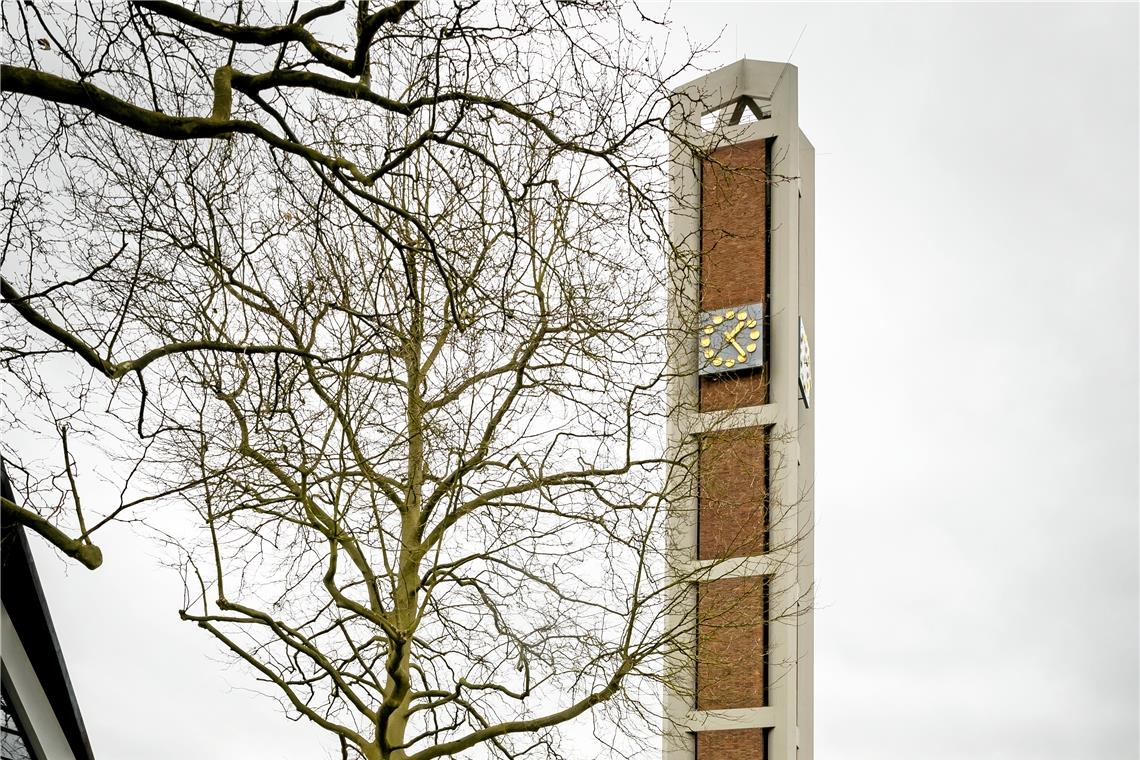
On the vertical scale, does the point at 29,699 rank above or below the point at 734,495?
below

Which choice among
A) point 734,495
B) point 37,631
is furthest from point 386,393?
point 734,495

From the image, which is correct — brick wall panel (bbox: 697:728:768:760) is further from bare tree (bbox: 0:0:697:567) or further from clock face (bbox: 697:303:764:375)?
bare tree (bbox: 0:0:697:567)

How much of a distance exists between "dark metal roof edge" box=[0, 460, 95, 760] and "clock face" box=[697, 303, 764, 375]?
20124mm

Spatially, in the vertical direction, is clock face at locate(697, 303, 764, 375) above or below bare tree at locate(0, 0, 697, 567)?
above

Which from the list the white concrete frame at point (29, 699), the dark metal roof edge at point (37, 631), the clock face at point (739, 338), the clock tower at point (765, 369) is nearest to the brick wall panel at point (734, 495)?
the clock tower at point (765, 369)

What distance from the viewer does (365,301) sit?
9.24 metres

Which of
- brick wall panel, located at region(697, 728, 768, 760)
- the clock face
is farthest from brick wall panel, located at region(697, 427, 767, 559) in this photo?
brick wall panel, located at region(697, 728, 768, 760)

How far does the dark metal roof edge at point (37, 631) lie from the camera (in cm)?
950

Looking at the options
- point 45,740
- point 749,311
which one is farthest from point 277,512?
→ point 749,311

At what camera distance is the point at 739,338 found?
3058 centimetres

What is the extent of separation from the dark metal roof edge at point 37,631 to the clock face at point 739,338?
66.0 feet

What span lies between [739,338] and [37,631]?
863 inches

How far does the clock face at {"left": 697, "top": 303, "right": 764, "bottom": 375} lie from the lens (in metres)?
30.3

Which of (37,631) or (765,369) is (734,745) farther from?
(37,631)
